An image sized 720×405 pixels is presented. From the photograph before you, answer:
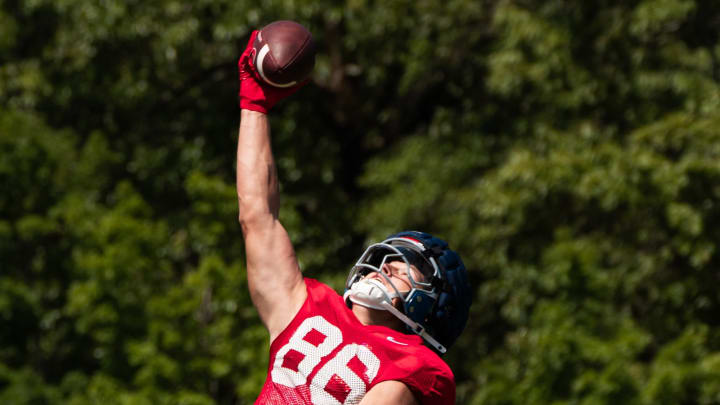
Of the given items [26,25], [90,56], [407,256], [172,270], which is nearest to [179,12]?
[90,56]

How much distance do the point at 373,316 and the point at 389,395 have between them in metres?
0.36

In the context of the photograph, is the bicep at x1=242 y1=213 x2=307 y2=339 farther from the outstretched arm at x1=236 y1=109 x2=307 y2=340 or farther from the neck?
the neck

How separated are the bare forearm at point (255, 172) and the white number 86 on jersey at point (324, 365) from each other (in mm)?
307

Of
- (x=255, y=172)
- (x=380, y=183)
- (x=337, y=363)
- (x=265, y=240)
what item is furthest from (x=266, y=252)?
(x=380, y=183)

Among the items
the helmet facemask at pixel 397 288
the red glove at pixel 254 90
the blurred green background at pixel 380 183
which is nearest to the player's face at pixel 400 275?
the helmet facemask at pixel 397 288

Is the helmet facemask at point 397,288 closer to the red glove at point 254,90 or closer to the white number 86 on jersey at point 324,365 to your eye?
the white number 86 on jersey at point 324,365

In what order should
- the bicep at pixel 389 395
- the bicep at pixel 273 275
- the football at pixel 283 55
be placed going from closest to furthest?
the bicep at pixel 389 395 → the bicep at pixel 273 275 → the football at pixel 283 55

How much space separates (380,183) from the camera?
11.4 metres

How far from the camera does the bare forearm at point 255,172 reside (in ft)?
8.81

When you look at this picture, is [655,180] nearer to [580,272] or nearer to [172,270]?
[580,272]

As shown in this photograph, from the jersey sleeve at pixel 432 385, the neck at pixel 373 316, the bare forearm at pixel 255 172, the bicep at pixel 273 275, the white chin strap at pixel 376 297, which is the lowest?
the jersey sleeve at pixel 432 385

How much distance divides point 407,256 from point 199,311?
803 cm

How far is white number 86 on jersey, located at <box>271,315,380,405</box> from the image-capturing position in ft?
8.42

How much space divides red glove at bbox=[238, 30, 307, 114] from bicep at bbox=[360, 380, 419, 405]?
2.62 ft
